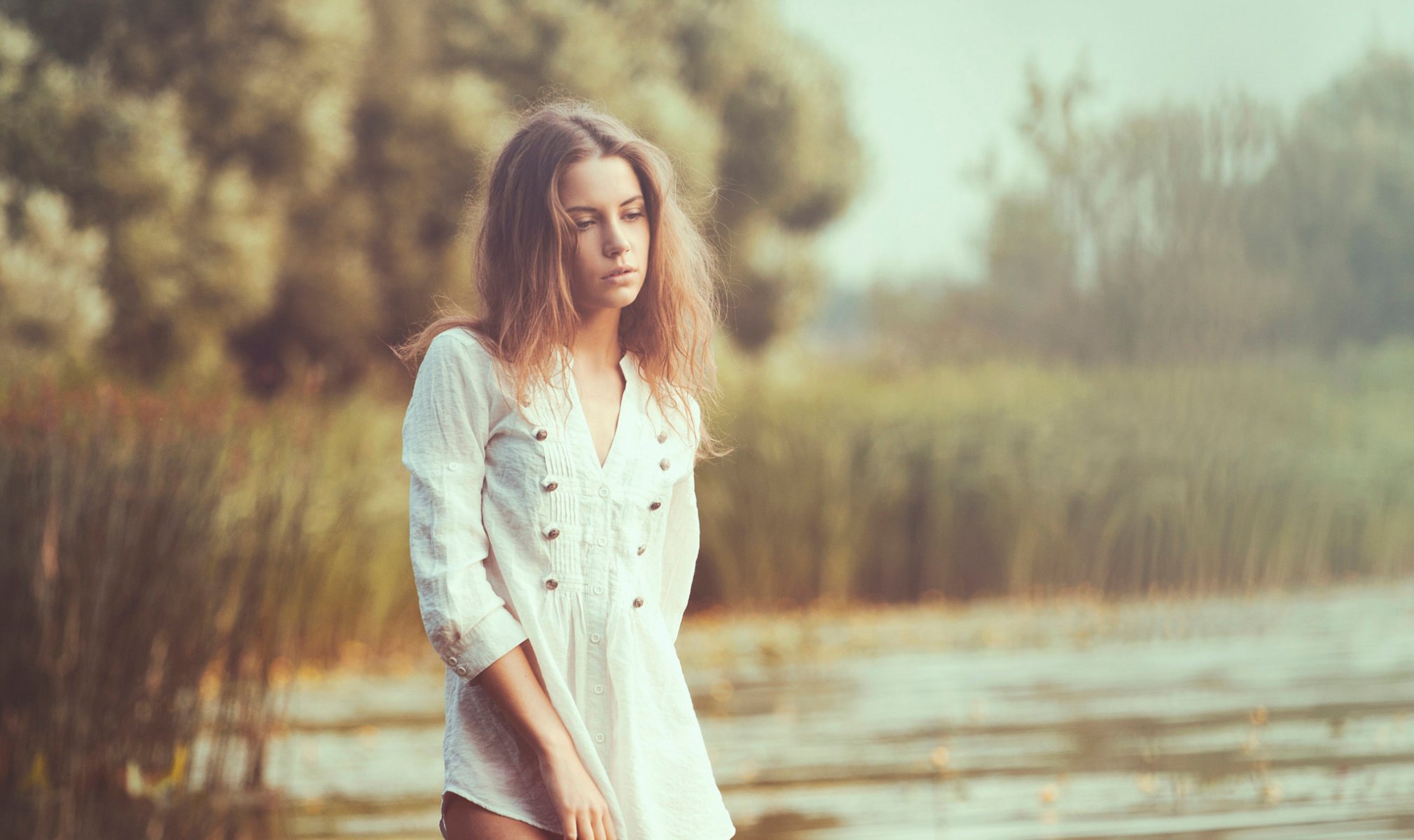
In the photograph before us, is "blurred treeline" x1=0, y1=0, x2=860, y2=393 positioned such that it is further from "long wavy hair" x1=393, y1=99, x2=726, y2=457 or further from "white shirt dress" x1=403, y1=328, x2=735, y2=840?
"white shirt dress" x1=403, y1=328, x2=735, y2=840

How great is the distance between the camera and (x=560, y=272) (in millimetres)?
1370

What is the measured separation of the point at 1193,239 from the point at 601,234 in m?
7.65

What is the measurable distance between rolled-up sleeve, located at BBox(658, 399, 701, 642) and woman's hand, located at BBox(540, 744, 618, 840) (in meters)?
0.23

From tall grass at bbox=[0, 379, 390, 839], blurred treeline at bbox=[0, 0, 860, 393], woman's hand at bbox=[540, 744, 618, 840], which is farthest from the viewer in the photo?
blurred treeline at bbox=[0, 0, 860, 393]

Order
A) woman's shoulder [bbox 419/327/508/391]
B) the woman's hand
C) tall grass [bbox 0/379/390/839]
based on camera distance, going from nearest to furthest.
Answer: the woman's hand < woman's shoulder [bbox 419/327/508/391] < tall grass [bbox 0/379/390/839]

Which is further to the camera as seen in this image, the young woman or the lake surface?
the lake surface

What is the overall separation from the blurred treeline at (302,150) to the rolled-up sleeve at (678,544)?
7.99 m

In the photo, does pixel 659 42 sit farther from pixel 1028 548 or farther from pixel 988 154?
pixel 1028 548

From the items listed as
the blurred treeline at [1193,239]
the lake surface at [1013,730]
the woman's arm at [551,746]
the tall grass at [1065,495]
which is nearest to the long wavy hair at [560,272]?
the woman's arm at [551,746]

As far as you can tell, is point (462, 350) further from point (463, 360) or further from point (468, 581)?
point (468, 581)

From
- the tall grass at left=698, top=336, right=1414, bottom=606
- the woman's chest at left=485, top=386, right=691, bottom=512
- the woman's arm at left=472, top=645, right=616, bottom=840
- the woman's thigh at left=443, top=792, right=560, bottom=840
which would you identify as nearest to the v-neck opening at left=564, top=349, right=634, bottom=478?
the woman's chest at left=485, top=386, right=691, bottom=512

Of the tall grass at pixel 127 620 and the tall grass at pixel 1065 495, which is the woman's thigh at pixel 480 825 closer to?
the tall grass at pixel 127 620

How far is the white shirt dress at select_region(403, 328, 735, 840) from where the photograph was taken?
4.21ft

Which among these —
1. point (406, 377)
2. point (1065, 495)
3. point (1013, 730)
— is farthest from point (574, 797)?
point (406, 377)
